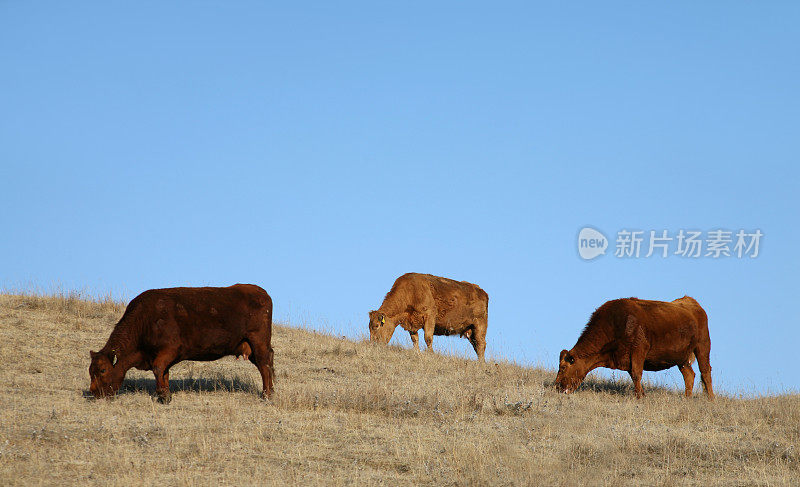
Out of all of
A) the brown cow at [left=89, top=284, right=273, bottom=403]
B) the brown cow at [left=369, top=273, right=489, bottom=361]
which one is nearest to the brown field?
the brown cow at [left=89, top=284, right=273, bottom=403]

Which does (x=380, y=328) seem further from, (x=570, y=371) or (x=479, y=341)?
(x=570, y=371)

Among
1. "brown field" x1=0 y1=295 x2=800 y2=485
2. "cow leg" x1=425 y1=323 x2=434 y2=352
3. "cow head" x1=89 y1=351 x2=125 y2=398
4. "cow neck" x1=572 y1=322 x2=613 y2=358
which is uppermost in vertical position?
"cow neck" x1=572 y1=322 x2=613 y2=358

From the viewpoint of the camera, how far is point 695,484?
9.43 m

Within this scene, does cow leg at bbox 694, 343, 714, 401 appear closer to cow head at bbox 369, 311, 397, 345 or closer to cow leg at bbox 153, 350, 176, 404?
cow head at bbox 369, 311, 397, 345

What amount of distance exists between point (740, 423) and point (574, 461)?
4.26 meters

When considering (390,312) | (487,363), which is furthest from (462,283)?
(487,363)

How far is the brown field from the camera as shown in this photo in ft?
30.8

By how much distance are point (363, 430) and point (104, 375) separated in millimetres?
4510

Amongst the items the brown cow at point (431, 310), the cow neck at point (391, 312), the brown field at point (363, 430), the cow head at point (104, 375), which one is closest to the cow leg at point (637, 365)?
the brown field at point (363, 430)

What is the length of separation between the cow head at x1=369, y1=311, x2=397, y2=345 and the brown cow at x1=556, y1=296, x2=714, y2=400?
722 centimetres

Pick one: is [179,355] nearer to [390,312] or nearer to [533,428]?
[533,428]

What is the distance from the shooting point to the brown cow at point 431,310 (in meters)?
22.7

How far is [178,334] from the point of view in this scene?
507 inches

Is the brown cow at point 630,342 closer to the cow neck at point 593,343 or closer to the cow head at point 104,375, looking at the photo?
the cow neck at point 593,343
